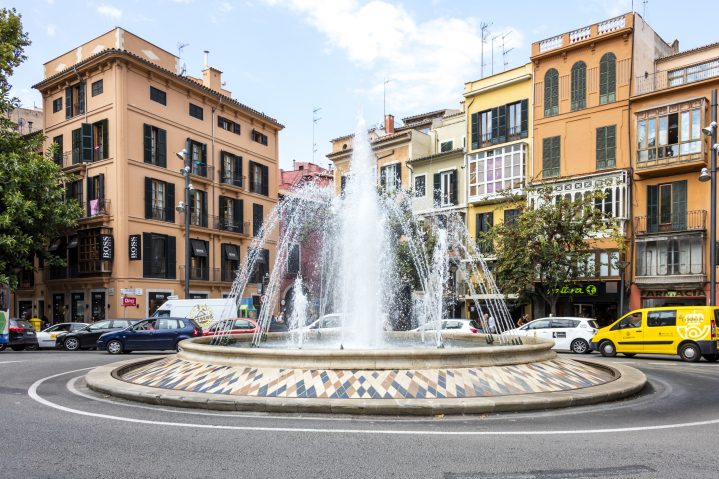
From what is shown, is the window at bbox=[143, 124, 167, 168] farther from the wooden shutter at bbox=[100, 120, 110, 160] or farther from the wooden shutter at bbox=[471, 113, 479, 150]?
the wooden shutter at bbox=[471, 113, 479, 150]

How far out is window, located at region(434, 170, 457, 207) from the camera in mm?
42281

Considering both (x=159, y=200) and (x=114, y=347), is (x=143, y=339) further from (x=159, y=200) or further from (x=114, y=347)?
(x=159, y=200)

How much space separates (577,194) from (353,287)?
22.2 m

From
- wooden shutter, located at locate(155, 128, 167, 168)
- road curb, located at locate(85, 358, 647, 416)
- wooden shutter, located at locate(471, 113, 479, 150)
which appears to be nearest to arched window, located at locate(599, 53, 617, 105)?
wooden shutter, located at locate(471, 113, 479, 150)

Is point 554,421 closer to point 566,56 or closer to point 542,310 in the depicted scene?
point 542,310

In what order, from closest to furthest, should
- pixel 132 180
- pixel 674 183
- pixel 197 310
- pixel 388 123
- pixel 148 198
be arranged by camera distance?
pixel 197 310 < pixel 674 183 < pixel 132 180 < pixel 148 198 < pixel 388 123

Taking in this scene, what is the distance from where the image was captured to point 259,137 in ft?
162

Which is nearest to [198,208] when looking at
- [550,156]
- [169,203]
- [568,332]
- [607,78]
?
[169,203]

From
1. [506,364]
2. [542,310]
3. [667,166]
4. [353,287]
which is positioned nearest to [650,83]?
[667,166]

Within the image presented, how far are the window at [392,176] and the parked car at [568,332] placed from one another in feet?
73.2

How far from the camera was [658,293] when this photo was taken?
105 ft

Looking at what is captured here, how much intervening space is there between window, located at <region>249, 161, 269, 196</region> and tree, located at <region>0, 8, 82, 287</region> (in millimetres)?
16601

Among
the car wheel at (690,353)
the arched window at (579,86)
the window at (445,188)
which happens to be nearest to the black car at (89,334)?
the car wheel at (690,353)

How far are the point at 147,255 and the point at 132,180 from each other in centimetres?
466
